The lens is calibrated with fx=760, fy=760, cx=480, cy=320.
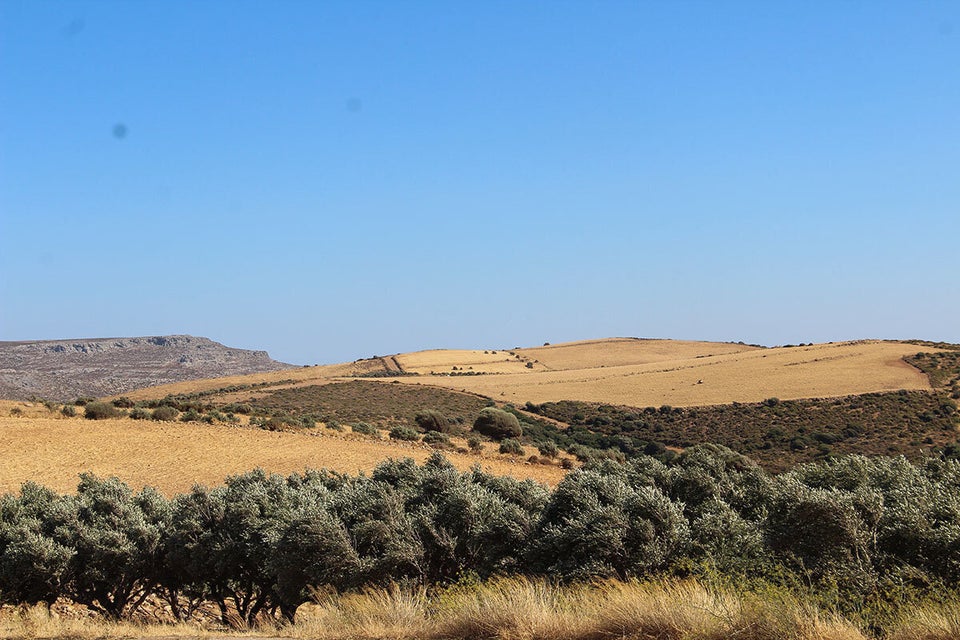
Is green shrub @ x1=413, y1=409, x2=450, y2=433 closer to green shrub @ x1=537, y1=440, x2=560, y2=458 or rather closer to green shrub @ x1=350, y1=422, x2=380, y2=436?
green shrub @ x1=350, y1=422, x2=380, y2=436

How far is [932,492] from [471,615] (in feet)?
23.7

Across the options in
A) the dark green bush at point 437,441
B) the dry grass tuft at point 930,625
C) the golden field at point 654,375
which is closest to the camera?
the dry grass tuft at point 930,625

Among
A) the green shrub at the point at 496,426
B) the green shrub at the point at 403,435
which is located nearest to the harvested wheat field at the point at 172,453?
the green shrub at the point at 403,435

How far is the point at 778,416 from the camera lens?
55062mm

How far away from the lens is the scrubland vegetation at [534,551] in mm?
8406

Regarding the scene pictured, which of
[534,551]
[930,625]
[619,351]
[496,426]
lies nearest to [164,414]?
[496,426]

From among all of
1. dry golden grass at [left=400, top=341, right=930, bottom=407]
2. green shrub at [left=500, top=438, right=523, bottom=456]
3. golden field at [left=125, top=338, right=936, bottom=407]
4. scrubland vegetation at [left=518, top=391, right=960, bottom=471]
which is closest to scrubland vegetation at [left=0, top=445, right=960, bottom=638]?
green shrub at [left=500, top=438, right=523, bottom=456]

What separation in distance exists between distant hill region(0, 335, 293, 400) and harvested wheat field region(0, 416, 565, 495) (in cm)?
4941

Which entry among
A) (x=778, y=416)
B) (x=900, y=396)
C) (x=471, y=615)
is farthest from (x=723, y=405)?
(x=471, y=615)

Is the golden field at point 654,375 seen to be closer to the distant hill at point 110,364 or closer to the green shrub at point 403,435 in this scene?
the distant hill at point 110,364

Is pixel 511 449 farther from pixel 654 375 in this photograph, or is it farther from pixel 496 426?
pixel 654 375

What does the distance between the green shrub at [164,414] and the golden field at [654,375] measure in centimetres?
3401

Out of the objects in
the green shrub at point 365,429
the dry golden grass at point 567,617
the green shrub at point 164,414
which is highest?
the green shrub at point 164,414

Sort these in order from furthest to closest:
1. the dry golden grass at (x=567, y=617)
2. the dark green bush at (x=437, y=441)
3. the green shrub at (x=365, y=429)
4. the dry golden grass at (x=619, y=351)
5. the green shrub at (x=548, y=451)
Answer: the dry golden grass at (x=619, y=351) → the green shrub at (x=365, y=429) → the green shrub at (x=548, y=451) → the dark green bush at (x=437, y=441) → the dry golden grass at (x=567, y=617)
